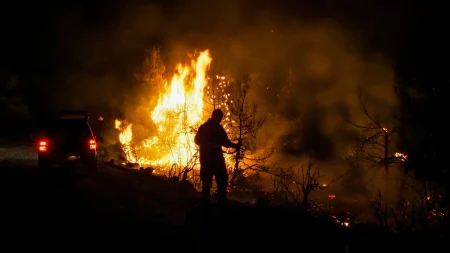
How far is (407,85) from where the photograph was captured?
1343 cm

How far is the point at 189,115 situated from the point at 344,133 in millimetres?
12289

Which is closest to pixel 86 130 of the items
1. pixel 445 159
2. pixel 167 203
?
pixel 167 203

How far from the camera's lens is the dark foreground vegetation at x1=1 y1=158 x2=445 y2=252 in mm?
5094

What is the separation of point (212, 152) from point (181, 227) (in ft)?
4.55

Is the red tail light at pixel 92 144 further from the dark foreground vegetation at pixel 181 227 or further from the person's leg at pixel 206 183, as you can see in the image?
the person's leg at pixel 206 183

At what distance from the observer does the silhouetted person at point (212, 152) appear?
6.58 m

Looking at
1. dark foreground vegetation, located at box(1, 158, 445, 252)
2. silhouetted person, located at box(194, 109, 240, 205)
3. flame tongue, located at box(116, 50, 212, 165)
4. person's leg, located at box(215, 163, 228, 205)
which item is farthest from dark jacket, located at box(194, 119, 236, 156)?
flame tongue, located at box(116, 50, 212, 165)

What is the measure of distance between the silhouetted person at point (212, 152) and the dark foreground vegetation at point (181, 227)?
53cm

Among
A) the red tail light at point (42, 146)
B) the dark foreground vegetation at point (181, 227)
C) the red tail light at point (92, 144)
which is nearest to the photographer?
the dark foreground vegetation at point (181, 227)

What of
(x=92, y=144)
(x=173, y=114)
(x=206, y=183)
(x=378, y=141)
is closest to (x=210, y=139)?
(x=206, y=183)

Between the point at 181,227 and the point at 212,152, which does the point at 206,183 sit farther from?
the point at 181,227

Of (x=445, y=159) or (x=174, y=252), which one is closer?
(x=174, y=252)

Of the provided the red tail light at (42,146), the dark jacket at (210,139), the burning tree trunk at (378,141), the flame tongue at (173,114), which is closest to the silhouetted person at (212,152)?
the dark jacket at (210,139)

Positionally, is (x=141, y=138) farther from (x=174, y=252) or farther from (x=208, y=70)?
(x=174, y=252)
